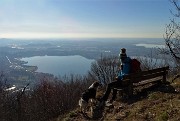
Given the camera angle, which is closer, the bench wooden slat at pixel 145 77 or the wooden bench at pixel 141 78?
the wooden bench at pixel 141 78

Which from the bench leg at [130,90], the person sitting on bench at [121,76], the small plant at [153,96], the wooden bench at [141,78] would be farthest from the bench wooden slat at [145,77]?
the small plant at [153,96]

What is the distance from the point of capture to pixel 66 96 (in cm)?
3616

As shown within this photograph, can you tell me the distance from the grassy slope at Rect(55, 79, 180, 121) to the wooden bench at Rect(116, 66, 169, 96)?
1.34 feet

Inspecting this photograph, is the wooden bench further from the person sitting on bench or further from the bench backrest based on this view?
the person sitting on bench

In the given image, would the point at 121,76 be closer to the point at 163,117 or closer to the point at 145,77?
the point at 145,77

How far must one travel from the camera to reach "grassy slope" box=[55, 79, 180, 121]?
32.9 ft

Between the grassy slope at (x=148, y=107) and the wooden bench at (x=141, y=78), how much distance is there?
41cm

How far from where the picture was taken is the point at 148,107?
36.8ft

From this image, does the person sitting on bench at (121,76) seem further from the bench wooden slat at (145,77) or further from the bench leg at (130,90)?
the bench wooden slat at (145,77)

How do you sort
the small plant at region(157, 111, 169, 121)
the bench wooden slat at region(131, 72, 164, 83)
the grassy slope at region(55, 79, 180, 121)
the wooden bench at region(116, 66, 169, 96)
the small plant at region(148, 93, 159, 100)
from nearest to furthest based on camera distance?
1. the small plant at region(157, 111, 169, 121)
2. the grassy slope at region(55, 79, 180, 121)
3. the small plant at region(148, 93, 159, 100)
4. the wooden bench at region(116, 66, 169, 96)
5. the bench wooden slat at region(131, 72, 164, 83)

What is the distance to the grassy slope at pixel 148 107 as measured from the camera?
1002cm

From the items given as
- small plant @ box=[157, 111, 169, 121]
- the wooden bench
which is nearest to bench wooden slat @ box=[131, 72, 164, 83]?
the wooden bench

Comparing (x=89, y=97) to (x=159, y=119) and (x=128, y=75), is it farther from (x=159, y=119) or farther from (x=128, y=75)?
(x=159, y=119)

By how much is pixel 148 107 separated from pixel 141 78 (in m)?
2.76
